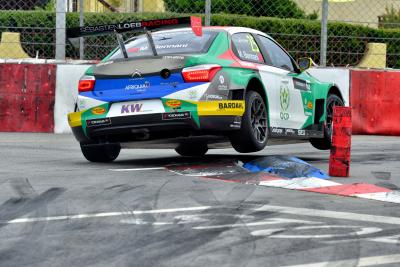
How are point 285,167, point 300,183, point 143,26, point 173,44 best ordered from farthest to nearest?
point 173,44 < point 143,26 < point 285,167 < point 300,183

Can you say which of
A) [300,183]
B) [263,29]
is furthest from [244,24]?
[300,183]

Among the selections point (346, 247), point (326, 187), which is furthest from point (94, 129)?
point (346, 247)

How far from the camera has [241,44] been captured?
10.9 metres

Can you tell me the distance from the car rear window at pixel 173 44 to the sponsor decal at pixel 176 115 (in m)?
0.82

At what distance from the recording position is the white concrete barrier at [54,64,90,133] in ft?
54.5

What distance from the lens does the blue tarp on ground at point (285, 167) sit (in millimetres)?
9453

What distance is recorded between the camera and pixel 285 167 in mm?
9664

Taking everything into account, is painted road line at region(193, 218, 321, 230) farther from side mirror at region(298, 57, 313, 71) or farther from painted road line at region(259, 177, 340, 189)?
side mirror at region(298, 57, 313, 71)

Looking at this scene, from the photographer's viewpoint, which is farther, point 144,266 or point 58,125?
point 58,125

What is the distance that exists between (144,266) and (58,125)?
11.6 metres

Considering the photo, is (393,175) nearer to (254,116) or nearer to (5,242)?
(254,116)

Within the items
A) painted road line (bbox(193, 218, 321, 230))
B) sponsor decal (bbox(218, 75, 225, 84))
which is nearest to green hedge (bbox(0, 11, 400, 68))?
sponsor decal (bbox(218, 75, 225, 84))

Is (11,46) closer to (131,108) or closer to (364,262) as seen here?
(131,108)

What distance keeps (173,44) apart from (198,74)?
30.8 inches
